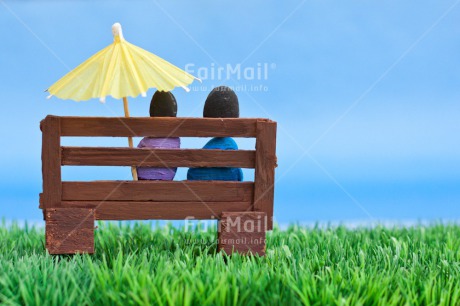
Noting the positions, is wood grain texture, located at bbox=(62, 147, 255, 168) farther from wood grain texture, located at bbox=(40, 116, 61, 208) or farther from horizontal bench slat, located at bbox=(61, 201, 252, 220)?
horizontal bench slat, located at bbox=(61, 201, 252, 220)

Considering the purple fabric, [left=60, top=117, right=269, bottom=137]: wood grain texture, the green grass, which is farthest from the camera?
the purple fabric

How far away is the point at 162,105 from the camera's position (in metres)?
5.15

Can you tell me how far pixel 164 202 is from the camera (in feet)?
16.5

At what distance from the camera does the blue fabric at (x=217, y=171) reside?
509 cm

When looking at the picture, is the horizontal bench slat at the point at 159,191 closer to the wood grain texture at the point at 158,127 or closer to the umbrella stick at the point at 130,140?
the umbrella stick at the point at 130,140

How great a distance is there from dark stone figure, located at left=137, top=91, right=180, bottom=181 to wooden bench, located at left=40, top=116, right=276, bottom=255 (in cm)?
8

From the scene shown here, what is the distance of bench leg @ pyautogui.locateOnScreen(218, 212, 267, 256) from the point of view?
4.98 meters

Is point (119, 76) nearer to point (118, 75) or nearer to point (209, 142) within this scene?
point (118, 75)

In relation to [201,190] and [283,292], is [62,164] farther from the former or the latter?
[283,292]

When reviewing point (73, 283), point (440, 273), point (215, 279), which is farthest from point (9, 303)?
point (440, 273)

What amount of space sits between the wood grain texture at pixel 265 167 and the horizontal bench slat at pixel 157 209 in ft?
0.40

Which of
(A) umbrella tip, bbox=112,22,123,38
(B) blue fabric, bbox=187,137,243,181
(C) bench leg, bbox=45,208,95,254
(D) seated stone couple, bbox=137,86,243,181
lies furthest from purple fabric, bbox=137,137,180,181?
(A) umbrella tip, bbox=112,22,123,38

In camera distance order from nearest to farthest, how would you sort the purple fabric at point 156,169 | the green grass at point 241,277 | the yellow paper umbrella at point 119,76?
the green grass at point 241,277 → the yellow paper umbrella at point 119,76 → the purple fabric at point 156,169

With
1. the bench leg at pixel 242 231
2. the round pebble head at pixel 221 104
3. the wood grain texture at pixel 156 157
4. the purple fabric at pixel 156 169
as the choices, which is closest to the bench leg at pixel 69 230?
the wood grain texture at pixel 156 157
